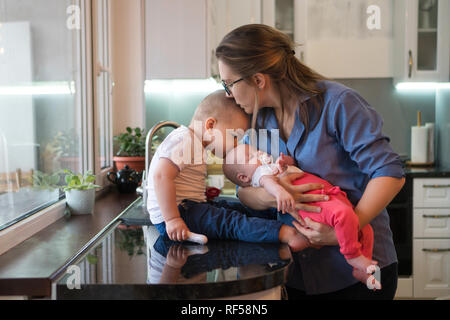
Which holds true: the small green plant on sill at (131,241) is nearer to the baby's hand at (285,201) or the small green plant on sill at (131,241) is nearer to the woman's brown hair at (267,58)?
the baby's hand at (285,201)

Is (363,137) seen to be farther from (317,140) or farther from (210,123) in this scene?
(210,123)

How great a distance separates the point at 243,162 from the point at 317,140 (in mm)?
228

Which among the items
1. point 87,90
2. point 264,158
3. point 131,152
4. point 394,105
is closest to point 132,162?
point 131,152

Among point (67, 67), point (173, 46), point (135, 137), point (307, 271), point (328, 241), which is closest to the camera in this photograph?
point (328, 241)

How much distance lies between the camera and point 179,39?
310 cm

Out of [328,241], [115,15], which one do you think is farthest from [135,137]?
[328,241]

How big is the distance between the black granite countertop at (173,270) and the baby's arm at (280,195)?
110mm

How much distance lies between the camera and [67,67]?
204 cm

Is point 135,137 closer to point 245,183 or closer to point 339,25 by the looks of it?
point 245,183

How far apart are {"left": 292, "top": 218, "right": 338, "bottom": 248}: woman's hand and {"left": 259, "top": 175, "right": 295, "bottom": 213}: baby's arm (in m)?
0.08

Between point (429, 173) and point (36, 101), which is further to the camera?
point (429, 173)

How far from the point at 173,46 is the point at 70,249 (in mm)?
2126

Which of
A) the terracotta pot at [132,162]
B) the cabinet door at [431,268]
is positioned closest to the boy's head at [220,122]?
the terracotta pot at [132,162]

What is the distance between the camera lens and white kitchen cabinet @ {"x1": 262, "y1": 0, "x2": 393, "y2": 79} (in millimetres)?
3662
